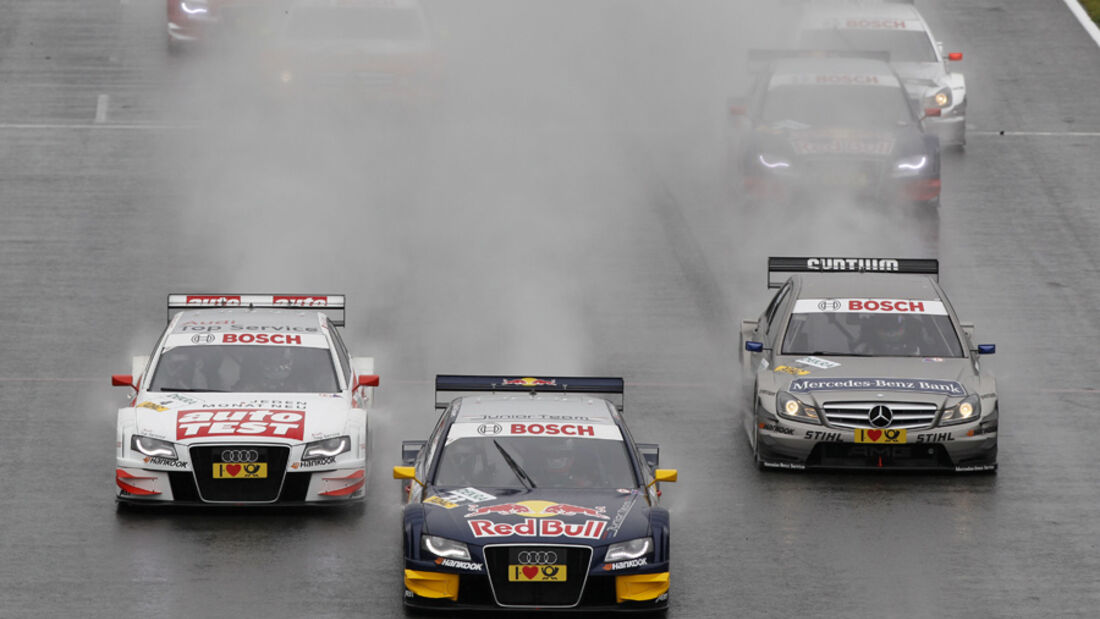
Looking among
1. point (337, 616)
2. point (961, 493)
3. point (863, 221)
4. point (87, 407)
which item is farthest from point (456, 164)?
point (337, 616)

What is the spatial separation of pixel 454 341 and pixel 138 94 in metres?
11.1

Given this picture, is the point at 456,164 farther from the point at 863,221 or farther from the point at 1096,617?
the point at 1096,617

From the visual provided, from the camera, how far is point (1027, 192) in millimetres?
24812

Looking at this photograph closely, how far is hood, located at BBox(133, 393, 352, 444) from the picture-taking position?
1385cm

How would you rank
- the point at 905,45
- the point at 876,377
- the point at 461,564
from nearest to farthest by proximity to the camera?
the point at 461,564 → the point at 876,377 → the point at 905,45

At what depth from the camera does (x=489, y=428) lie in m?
12.9

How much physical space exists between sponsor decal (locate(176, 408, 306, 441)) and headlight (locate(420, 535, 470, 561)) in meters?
2.53

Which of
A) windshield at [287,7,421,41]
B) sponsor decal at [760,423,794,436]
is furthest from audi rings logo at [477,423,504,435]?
windshield at [287,7,421,41]

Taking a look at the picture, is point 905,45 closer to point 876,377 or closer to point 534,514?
point 876,377

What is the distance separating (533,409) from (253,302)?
12.8ft

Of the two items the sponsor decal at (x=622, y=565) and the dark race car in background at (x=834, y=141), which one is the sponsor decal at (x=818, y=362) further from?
the dark race car in background at (x=834, y=141)

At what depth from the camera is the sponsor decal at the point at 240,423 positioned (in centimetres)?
1385

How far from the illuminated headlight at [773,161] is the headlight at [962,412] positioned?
305 inches

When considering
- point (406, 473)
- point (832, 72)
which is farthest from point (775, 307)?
point (832, 72)
